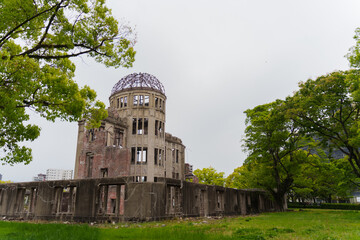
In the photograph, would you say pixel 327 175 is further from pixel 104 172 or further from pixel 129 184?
pixel 104 172

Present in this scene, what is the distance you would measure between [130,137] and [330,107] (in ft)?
77.0

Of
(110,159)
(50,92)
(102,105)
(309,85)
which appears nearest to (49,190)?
(102,105)

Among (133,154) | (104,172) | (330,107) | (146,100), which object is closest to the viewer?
(330,107)

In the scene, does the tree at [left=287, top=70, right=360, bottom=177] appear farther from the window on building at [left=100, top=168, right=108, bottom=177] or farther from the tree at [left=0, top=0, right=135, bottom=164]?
the window on building at [left=100, top=168, right=108, bottom=177]

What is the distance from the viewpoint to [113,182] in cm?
1641

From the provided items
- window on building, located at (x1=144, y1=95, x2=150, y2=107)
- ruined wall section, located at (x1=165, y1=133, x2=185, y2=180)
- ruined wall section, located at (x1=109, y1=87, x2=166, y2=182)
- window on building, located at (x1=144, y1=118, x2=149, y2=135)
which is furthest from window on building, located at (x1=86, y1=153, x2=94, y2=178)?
ruined wall section, located at (x1=165, y1=133, x2=185, y2=180)

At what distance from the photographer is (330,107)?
789 inches

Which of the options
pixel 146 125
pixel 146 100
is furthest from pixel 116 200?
pixel 146 100

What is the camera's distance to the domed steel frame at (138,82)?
121 feet

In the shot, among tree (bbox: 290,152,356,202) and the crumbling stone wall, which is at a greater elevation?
tree (bbox: 290,152,356,202)

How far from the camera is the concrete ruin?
16375mm

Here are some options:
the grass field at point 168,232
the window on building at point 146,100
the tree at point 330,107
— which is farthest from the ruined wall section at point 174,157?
the grass field at point 168,232

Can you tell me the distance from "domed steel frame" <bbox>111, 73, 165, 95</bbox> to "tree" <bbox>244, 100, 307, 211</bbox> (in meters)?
13.3

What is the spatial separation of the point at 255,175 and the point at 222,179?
30.9 m
